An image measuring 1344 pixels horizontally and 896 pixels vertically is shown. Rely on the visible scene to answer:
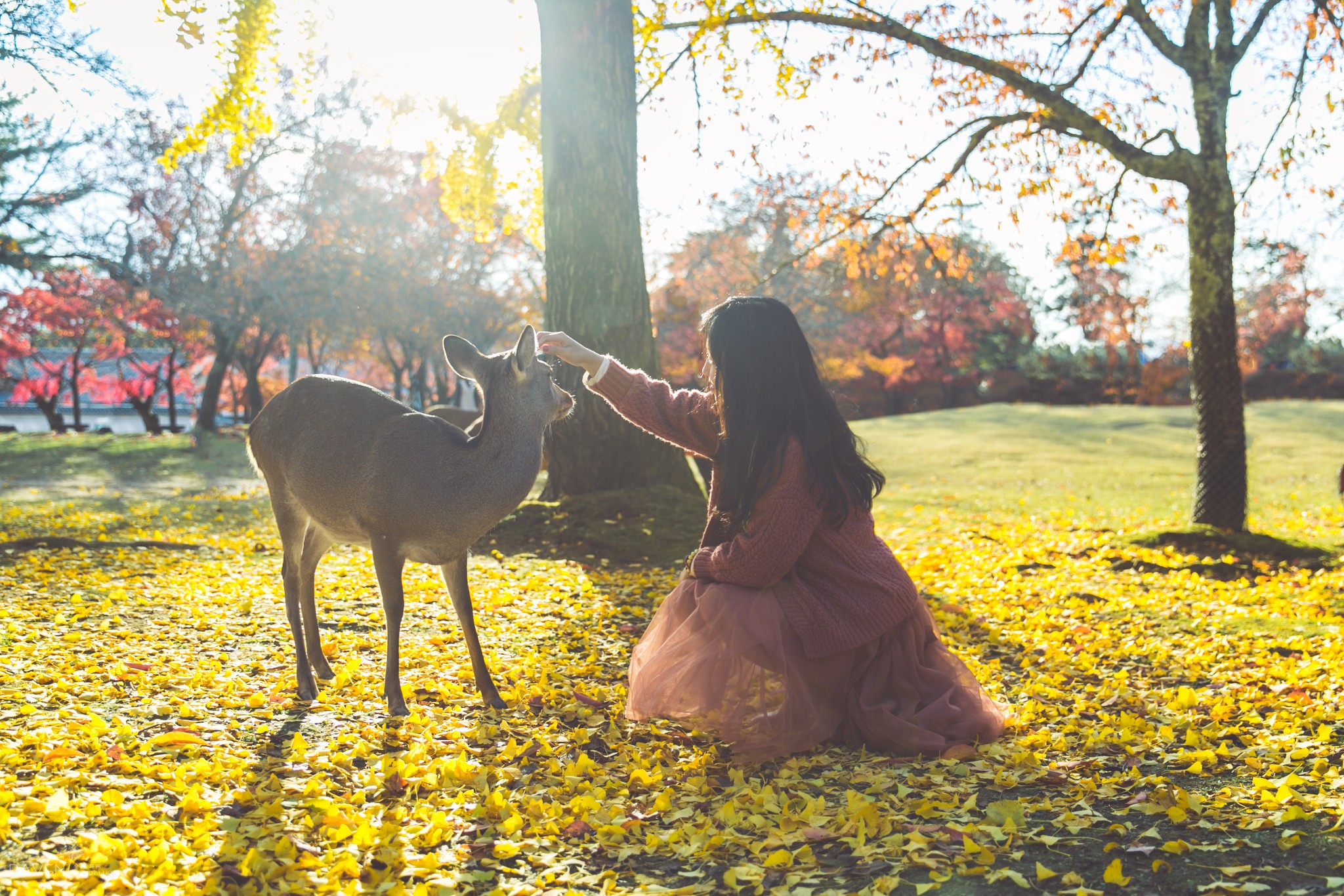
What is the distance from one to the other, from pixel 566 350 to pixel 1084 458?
68.7 feet

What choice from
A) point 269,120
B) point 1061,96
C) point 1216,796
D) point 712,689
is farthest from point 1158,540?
point 269,120

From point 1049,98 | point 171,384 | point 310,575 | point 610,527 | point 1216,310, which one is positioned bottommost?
point 610,527

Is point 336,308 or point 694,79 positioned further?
point 336,308

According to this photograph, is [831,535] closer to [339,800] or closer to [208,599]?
[339,800]

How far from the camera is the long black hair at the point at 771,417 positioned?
4.29 meters

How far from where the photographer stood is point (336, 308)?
28.4m

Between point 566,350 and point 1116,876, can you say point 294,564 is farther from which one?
point 1116,876

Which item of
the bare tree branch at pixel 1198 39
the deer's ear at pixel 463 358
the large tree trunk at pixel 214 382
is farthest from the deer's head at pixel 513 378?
the large tree trunk at pixel 214 382

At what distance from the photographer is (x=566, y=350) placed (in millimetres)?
4777

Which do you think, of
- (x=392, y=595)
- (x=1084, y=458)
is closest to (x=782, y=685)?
(x=392, y=595)

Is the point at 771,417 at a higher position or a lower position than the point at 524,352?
lower

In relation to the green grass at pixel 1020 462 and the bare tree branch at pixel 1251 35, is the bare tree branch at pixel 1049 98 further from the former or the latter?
the green grass at pixel 1020 462

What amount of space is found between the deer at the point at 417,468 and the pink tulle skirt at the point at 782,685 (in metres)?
0.93

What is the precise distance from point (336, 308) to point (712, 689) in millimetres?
26399
